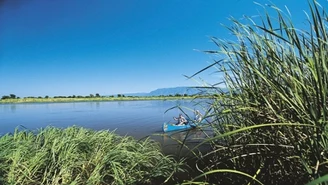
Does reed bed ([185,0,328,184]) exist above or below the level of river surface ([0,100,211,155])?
above

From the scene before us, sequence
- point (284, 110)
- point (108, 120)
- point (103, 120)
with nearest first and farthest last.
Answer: point (284, 110), point (108, 120), point (103, 120)

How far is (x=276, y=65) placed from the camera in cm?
145

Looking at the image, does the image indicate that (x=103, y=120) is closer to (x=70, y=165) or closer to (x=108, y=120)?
(x=108, y=120)

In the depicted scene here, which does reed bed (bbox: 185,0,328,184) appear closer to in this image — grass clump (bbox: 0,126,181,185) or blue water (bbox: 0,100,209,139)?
blue water (bbox: 0,100,209,139)

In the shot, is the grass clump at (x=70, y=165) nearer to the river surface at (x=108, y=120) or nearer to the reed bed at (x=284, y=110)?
the river surface at (x=108, y=120)

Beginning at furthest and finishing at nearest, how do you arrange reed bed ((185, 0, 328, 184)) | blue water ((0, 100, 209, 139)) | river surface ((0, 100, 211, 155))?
1. blue water ((0, 100, 209, 139))
2. river surface ((0, 100, 211, 155))
3. reed bed ((185, 0, 328, 184))

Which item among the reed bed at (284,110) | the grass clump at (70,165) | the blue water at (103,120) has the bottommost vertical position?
the blue water at (103,120)

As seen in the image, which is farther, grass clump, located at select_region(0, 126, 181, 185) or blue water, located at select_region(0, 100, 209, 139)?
blue water, located at select_region(0, 100, 209, 139)

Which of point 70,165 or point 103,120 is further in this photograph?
point 103,120

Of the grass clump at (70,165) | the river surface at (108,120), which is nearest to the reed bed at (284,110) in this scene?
the river surface at (108,120)

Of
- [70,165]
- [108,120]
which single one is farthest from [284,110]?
[108,120]

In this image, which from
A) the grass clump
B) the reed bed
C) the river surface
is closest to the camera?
the reed bed

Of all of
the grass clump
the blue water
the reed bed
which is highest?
the reed bed

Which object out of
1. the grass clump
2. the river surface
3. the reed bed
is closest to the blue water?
the river surface
